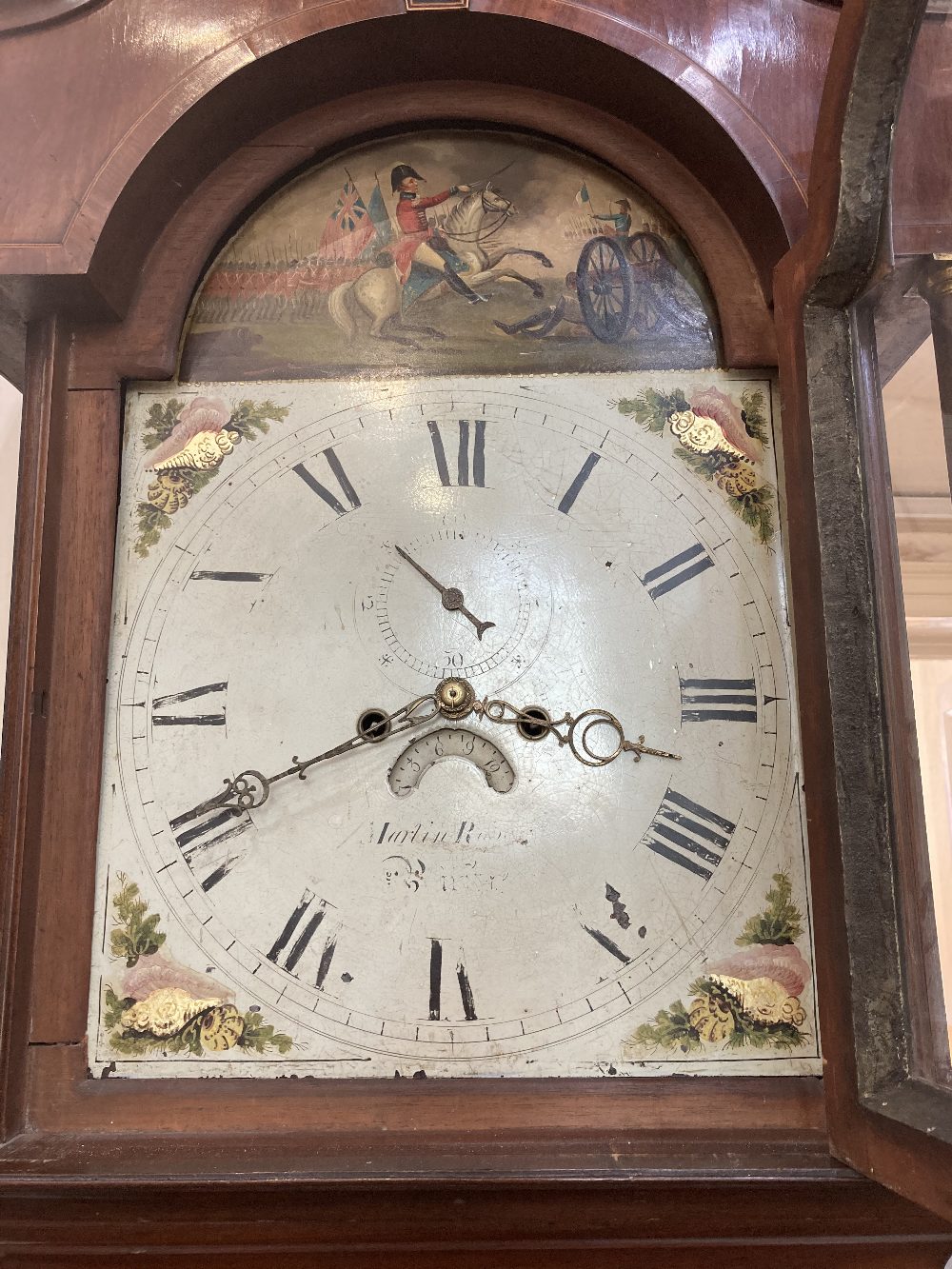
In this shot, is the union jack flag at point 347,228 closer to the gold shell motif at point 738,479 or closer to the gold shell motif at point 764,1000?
the gold shell motif at point 738,479

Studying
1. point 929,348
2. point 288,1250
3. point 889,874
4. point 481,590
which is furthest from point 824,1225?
point 929,348

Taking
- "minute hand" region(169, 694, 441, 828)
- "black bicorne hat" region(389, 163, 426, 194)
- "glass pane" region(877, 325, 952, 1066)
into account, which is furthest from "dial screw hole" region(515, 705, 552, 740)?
"black bicorne hat" region(389, 163, 426, 194)

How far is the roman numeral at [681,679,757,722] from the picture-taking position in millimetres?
1605

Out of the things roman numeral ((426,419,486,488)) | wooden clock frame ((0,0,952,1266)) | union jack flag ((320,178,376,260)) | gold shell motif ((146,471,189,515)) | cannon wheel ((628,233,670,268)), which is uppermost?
union jack flag ((320,178,376,260))

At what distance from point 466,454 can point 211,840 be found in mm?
671

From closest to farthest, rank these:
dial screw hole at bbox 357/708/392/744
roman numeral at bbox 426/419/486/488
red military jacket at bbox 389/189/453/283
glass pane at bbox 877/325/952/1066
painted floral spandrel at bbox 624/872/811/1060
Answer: glass pane at bbox 877/325/952/1066 → painted floral spandrel at bbox 624/872/811/1060 → dial screw hole at bbox 357/708/392/744 → roman numeral at bbox 426/419/486/488 → red military jacket at bbox 389/189/453/283

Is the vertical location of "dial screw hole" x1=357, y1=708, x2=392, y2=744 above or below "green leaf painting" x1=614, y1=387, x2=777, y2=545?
below

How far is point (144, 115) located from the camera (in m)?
1.63

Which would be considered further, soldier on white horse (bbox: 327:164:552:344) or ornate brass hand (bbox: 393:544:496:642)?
soldier on white horse (bbox: 327:164:552:344)

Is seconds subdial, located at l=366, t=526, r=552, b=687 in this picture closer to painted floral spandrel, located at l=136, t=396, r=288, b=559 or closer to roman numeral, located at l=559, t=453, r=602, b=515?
roman numeral, located at l=559, t=453, r=602, b=515

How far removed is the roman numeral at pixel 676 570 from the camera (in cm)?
166

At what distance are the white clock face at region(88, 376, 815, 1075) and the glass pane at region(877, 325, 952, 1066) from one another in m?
0.30

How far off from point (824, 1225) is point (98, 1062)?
0.94 m

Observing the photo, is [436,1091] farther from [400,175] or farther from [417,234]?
[400,175]
